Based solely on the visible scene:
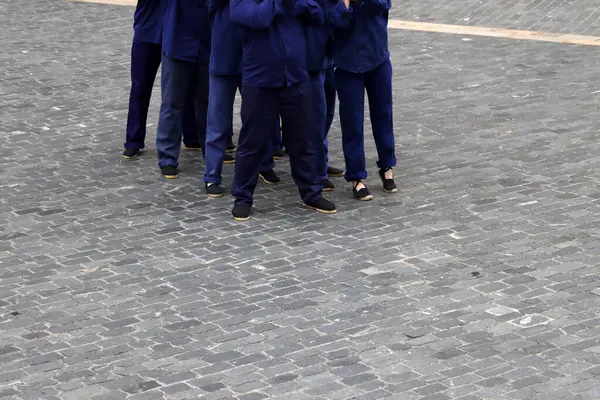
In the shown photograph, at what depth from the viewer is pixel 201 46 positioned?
30.5 feet

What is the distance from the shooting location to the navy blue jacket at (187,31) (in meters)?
9.20

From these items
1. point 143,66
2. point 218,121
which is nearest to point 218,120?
point 218,121

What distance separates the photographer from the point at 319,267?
7.50 metres

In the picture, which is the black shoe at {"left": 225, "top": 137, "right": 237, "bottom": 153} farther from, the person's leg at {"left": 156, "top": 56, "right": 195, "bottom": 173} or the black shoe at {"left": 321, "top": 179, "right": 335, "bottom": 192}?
the black shoe at {"left": 321, "top": 179, "right": 335, "bottom": 192}

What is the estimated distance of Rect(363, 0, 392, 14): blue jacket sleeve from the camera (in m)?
8.45

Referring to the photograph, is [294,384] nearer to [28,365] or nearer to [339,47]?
[28,365]

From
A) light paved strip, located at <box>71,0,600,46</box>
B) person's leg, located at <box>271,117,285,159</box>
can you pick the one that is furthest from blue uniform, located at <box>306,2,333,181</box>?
light paved strip, located at <box>71,0,600,46</box>

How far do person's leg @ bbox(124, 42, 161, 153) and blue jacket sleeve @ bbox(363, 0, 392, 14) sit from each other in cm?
205

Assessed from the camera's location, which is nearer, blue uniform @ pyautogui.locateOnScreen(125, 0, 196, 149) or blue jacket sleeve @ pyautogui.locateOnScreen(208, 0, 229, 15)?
blue jacket sleeve @ pyautogui.locateOnScreen(208, 0, 229, 15)

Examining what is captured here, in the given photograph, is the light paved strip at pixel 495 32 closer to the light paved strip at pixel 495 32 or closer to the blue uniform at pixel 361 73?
the light paved strip at pixel 495 32

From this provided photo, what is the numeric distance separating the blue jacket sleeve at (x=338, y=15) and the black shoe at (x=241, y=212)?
140 cm

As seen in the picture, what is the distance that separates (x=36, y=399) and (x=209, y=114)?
3661 millimetres

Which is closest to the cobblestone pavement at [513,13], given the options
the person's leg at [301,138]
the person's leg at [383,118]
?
the person's leg at [383,118]

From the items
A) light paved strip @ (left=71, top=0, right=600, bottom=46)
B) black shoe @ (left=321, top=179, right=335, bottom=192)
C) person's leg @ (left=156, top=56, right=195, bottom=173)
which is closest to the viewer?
black shoe @ (left=321, top=179, right=335, bottom=192)
